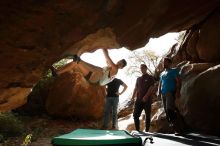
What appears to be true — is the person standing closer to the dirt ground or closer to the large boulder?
the large boulder

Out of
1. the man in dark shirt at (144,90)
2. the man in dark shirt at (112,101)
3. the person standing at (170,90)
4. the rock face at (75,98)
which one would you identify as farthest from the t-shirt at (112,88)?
the rock face at (75,98)

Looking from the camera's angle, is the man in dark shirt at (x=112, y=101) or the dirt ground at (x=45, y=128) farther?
the dirt ground at (x=45, y=128)

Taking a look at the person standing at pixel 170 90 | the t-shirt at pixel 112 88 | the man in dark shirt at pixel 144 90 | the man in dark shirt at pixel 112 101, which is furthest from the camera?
the t-shirt at pixel 112 88

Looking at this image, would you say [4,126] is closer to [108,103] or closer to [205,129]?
[108,103]

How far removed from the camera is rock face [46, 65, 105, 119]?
682 inches

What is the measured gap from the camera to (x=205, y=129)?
905cm

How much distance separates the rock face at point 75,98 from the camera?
17312 mm

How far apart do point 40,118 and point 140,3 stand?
10.8 metres

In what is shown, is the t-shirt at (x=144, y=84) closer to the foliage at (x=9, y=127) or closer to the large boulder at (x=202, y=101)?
the large boulder at (x=202, y=101)

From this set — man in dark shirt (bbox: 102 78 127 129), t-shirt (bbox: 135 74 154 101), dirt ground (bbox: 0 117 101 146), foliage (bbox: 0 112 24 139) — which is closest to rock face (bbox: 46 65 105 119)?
dirt ground (bbox: 0 117 101 146)

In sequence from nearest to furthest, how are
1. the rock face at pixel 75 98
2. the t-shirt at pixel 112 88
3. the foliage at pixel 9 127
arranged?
the t-shirt at pixel 112 88
the foliage at pixel 9 127
the rock face at pixel 75 98

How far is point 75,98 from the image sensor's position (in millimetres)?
17500

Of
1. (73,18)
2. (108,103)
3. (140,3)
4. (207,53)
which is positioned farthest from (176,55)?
(73,18)

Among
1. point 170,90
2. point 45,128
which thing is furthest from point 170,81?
point 45,128
